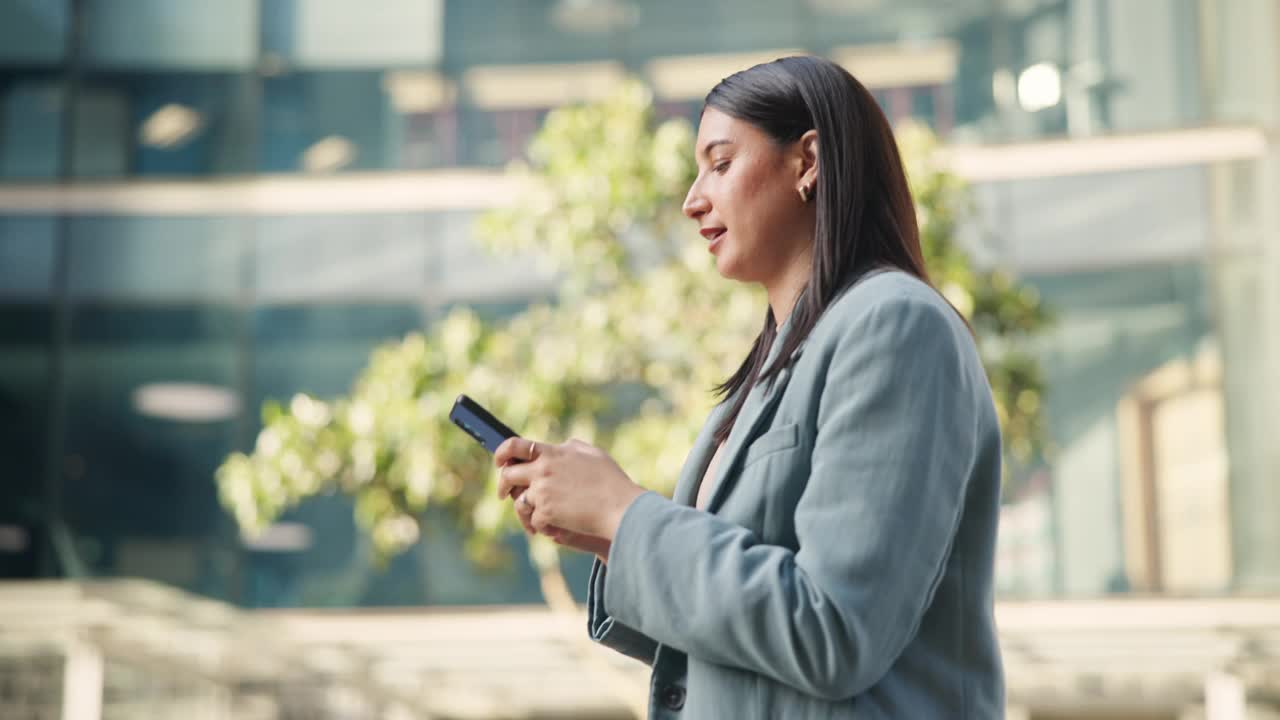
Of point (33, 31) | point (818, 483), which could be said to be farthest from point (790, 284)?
point (33, 31)

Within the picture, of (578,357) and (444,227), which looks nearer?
(578,357)

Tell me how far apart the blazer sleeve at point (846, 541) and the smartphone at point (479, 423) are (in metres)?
0.24

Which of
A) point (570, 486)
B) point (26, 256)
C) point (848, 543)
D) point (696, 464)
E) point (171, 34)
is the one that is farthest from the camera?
point (171, 34)

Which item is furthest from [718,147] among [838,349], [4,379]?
[4,379]

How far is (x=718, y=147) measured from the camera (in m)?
1.40

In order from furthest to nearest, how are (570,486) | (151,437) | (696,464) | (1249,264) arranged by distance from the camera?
(151,437)
(1249,264)
(696,464)
(570,486)

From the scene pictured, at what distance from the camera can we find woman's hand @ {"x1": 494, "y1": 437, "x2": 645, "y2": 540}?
1.25 meters

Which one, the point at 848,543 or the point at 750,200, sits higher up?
the point at 750,200

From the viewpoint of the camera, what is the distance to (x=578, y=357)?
7715 millimetres

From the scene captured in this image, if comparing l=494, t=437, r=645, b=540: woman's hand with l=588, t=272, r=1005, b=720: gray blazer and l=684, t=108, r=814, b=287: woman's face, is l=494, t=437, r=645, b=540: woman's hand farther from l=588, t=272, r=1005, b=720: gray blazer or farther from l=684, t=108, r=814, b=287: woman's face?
l=684, t=108, r=814, b=287: woman's face

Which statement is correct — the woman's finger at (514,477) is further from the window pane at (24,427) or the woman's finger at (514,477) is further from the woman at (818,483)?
the window pane at (24,427)

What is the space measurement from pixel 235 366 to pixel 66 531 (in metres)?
1.80

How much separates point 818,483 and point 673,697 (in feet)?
0.88

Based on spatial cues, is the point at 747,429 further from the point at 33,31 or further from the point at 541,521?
the point at 33,31
